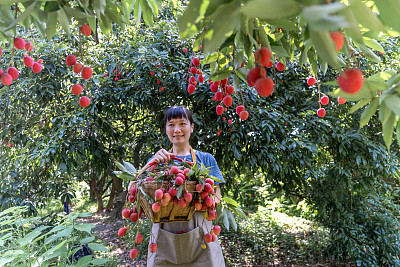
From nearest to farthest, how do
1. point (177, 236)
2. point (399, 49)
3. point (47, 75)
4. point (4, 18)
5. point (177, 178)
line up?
1. point (4, 18)
2. point (177, 178)
3. point (177, 236)
4. point (47, 75)
5. point (399, 49)

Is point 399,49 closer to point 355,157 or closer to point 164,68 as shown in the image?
point 355,157

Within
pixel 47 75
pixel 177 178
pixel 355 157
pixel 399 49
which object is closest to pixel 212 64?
pixel 177 178

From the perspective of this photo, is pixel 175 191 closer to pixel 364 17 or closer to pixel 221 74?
pixel 221 74

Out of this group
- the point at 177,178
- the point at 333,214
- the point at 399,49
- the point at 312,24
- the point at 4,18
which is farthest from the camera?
the point at 399,49

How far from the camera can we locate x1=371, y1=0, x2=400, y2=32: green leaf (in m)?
0.48

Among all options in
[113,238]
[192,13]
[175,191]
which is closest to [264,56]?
[192,13]

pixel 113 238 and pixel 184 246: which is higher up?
pixel 184 246

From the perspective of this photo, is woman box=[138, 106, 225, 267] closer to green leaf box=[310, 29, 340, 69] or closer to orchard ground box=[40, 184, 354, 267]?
green leaf box=[310, 29, 340, 69]

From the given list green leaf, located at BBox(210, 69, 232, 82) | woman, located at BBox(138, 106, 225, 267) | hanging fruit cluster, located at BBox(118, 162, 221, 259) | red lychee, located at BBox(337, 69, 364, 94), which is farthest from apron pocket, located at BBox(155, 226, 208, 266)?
red lychee, located at BBox(337, 69, 364, 94)

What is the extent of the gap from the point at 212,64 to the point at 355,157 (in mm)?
2311

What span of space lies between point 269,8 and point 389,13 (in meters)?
0.27

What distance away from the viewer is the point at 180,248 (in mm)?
1444

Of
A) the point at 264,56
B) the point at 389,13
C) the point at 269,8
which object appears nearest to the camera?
the point at 269,8

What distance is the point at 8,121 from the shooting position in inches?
139
